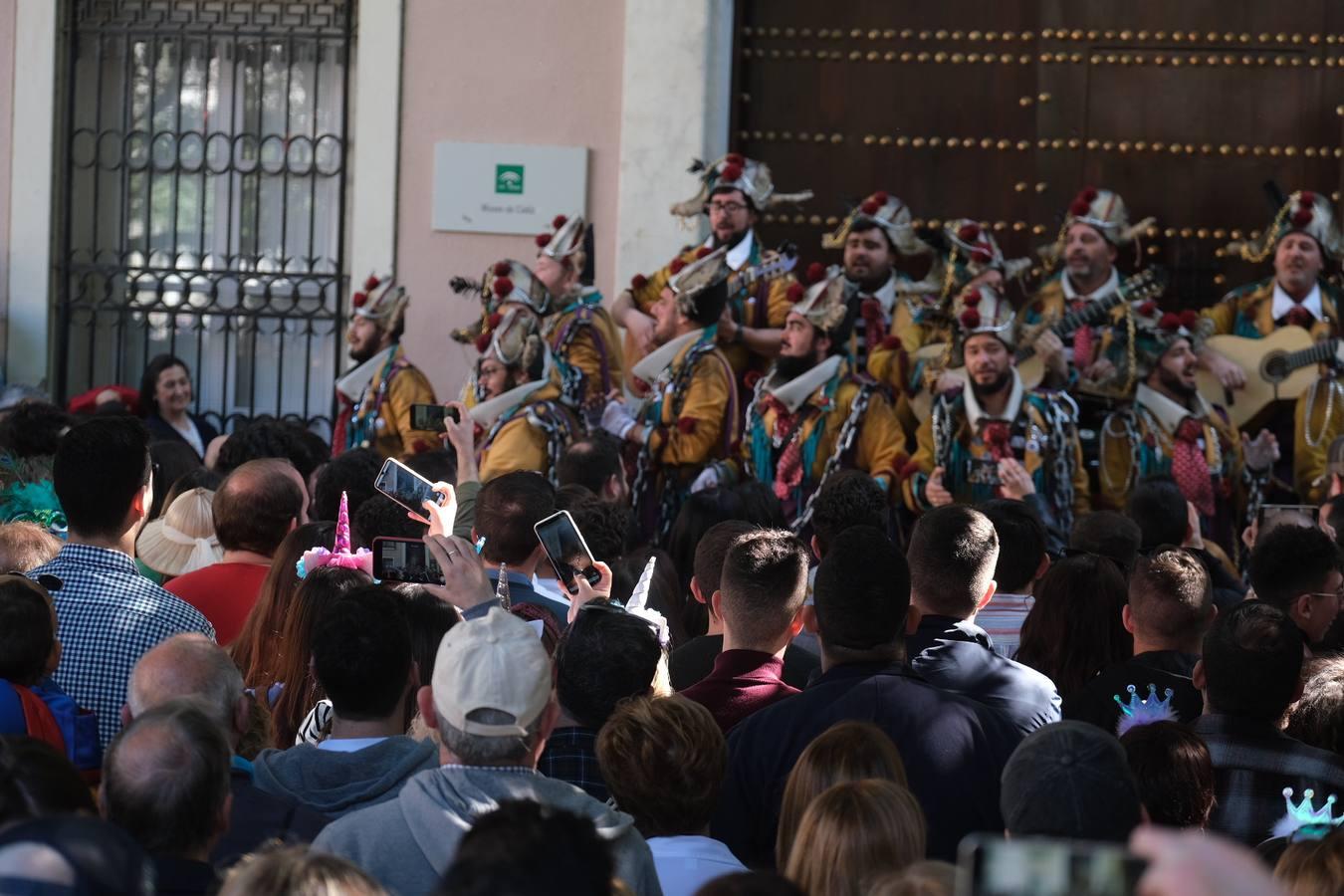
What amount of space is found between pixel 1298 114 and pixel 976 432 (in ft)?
12.1

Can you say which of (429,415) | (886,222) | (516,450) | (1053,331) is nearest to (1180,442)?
(1053,331)

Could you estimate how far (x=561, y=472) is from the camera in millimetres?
6594

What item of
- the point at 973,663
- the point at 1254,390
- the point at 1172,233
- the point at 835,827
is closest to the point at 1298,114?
the point at 1172,233

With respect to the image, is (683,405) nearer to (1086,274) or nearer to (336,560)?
(1086,274)

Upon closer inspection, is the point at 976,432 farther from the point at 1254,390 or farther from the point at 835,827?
the point at 835,827

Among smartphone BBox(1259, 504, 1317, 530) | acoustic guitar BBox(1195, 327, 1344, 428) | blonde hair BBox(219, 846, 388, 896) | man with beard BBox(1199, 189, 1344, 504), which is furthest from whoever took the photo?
acoustic guitar BBox(1195, 327, 1344, 428)

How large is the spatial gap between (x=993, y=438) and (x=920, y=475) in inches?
13.8

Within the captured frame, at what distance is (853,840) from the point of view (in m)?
2.69

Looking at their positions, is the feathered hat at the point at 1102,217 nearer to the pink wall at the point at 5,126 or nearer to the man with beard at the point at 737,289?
the man with beard at the point at 737,289

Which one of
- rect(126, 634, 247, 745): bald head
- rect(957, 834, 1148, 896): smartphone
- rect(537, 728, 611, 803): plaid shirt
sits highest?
rect(957, 834, 1148, 896): smartphone

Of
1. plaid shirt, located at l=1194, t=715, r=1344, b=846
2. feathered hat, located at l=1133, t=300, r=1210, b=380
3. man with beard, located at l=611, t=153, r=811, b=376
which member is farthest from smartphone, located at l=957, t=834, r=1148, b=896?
man with beard, located at l=611, t=153, r=811, b=376

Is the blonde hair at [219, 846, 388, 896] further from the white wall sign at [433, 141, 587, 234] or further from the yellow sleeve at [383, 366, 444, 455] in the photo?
the white wall sign at [433, 141, 587, 234]

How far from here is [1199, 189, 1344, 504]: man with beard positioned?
27.5ft

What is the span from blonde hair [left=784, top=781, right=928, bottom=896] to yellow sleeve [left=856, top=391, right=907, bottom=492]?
520 cm
